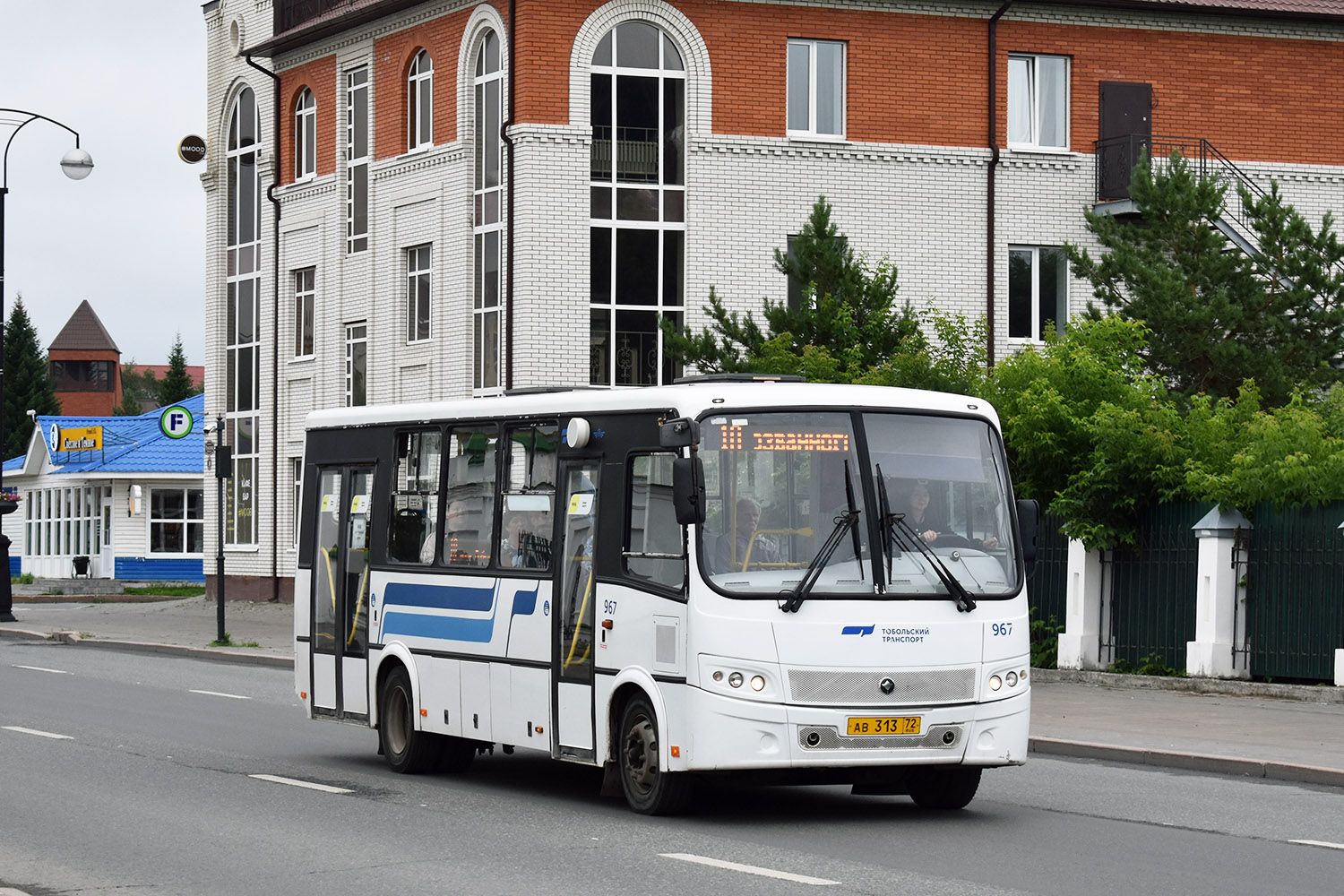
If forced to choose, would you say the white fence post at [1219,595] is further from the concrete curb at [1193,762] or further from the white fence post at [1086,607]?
the concrete curb at [1193,762]

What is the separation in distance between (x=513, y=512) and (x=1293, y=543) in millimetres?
10636

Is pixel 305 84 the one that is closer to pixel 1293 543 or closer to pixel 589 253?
pixel 589 253

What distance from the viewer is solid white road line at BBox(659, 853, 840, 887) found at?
9.48 meters

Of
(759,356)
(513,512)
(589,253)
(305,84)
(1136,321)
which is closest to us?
(513,512)

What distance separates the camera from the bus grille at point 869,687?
37.5 feet

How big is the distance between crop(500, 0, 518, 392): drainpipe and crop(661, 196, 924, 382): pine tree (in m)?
5.10

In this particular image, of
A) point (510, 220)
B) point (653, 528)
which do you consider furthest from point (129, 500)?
point (653, 528)

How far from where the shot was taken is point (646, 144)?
35.6 metres

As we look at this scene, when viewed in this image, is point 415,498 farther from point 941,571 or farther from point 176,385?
point 176,385

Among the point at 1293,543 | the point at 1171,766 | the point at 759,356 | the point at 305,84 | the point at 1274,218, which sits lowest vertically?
the point at 1171,766

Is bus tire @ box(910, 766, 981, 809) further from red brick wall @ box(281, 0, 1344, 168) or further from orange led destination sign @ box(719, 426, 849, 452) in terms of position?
red brick wall @ box(281, 0, 1344, 168)

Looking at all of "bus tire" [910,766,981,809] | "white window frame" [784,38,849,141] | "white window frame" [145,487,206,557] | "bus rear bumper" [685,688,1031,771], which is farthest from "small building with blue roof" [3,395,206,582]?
"bus rear bumper" [685,688,1031,771]

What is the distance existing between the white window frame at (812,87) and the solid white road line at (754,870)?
87.8ft

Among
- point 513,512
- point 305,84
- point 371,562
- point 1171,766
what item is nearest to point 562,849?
point 513,512
